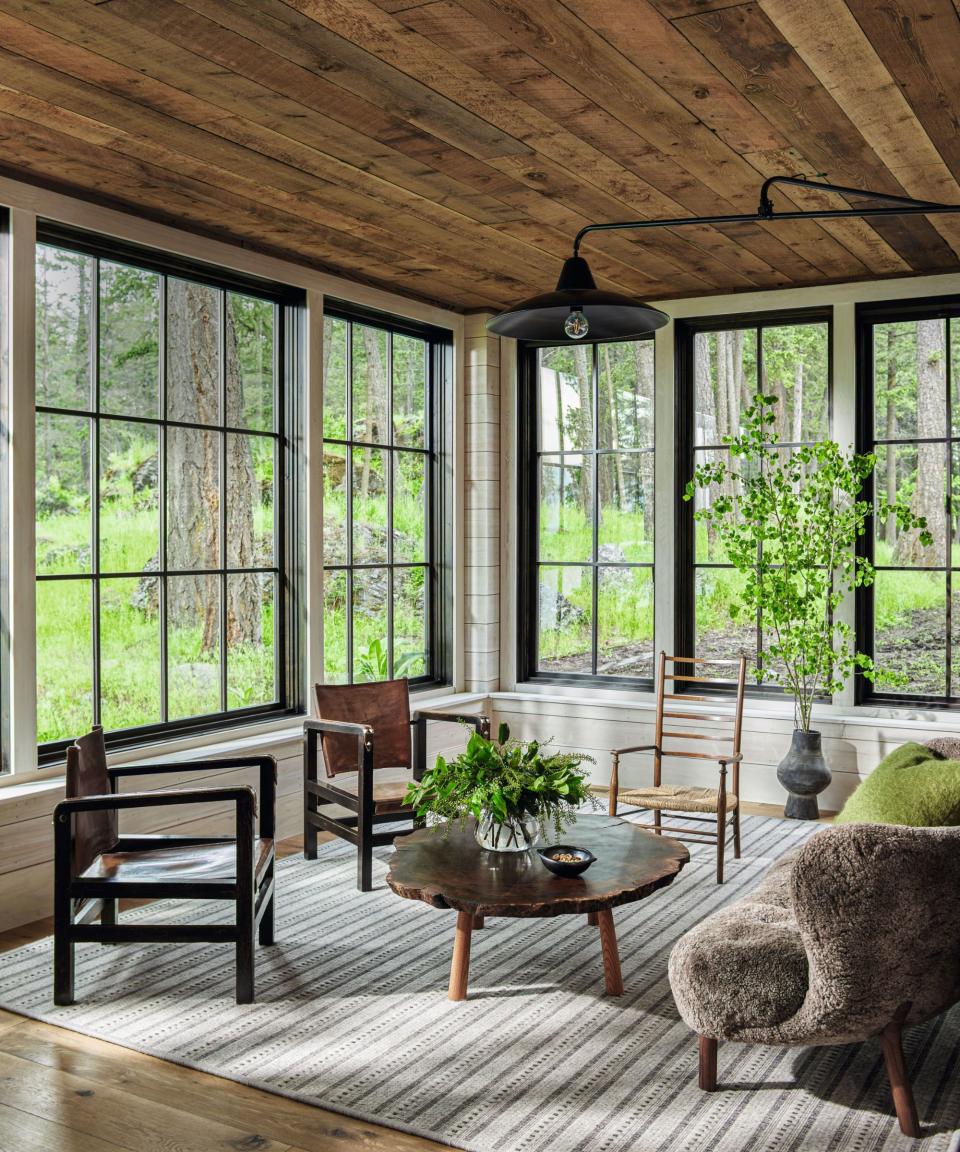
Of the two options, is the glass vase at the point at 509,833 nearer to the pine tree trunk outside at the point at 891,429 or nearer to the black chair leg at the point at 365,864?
the black chair leg at the point at 365,864

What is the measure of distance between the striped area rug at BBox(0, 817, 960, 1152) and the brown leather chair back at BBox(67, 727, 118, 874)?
1.37ft

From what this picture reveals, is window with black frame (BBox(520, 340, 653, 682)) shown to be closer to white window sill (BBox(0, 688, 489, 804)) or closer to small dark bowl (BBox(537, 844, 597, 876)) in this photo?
white window sill (BBox(0, 688, 489, 804))

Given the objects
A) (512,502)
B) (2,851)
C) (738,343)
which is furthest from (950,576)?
(2,851)

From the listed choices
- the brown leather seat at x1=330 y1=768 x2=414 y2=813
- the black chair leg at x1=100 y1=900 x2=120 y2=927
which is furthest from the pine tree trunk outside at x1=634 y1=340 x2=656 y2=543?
the black chair leg at x1=100 y1=900 x2=120 y2=927

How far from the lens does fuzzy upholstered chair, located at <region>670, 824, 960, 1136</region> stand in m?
2.57

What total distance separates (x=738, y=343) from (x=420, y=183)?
2645mm

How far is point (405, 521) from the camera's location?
6.55 metres

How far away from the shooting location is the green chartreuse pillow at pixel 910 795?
3352 mm

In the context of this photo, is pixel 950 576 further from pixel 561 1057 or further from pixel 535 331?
pixel 561 1057

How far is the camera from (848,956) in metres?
2.60

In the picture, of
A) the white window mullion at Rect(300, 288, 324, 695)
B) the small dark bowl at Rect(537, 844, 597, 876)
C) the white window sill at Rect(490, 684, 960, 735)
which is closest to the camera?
the small dark bowl at Rect(537, 844, 597, 876)

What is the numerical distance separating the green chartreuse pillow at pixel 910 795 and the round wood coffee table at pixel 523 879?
2.00 ft

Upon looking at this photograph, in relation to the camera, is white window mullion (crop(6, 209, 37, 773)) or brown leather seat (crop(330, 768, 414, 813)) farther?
brown leather seat (crop(330, 768, 414, 813))

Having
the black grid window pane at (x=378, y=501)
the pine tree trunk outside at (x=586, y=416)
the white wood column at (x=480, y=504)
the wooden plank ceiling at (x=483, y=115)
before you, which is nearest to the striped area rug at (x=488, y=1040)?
the black grid window pane at (x=378, y=501)
